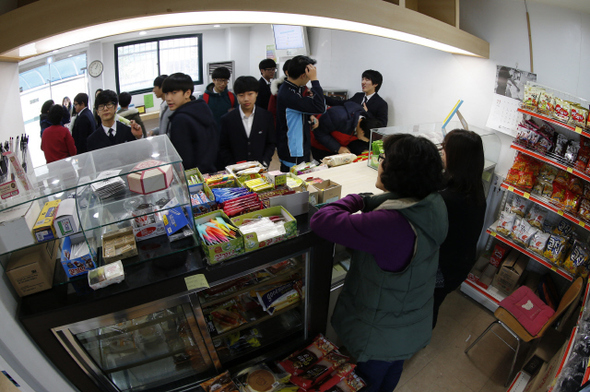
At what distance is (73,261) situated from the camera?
1812 mm

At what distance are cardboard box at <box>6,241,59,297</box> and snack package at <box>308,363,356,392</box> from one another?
66.9 inches

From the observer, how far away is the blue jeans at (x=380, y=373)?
2.39 metres

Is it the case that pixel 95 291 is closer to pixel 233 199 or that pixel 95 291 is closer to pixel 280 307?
pixel 233 199

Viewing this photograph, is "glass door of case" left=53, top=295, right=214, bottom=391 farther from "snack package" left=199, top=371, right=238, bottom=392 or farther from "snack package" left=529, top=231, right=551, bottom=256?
"snack package" left=529, top=231, right=551, bottom=256

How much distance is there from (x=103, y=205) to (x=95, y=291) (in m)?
0.45

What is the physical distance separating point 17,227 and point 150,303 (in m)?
0.73

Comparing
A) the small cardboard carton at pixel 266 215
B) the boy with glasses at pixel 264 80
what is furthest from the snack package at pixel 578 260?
the boy with glasses at pixel 264 80

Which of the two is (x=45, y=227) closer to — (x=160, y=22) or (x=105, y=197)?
(x=105, y=197)

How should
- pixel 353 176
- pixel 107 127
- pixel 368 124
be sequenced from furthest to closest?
1. pixel 368 124
2. pixel 107 127
3. pixel 353 176

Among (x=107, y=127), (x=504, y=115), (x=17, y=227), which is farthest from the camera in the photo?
(x=107, y=127)

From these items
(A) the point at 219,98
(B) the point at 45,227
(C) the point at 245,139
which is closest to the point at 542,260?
(C) the point at 245,139

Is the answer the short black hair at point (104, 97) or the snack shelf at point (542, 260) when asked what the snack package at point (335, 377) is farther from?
the short black hair at point (104, 97)

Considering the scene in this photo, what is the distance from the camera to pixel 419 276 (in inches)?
78.0

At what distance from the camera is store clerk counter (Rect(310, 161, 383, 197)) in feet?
10.6
